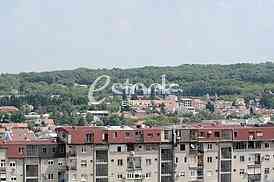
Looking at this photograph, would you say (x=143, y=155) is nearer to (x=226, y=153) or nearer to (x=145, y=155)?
(x=145, y=155)

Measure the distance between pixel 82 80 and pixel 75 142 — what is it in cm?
8697

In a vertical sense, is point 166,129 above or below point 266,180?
above

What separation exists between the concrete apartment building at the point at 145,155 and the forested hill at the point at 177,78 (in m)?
67.1

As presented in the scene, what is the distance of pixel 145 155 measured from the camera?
24.4 metres

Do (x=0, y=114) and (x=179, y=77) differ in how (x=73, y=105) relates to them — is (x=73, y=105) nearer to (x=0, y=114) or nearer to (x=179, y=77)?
(x=0, y=114)

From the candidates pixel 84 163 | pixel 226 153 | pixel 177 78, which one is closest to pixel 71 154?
pixel 84 163

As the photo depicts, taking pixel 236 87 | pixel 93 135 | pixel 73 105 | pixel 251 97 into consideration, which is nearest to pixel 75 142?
pixel 93 135

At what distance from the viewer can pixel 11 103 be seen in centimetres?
8162

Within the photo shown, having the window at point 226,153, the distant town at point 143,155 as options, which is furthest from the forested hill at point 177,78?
the window at point 226,153

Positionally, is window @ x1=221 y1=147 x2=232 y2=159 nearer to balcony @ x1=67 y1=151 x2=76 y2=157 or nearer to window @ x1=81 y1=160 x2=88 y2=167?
window @ x1=81 y1=160 x2=88 y2=167

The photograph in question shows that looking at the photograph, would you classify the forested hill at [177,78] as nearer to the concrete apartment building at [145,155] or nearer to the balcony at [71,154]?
the concrete apartment building at [145,155]

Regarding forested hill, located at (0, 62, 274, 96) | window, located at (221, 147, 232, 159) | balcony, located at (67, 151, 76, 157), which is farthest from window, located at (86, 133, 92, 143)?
forested hill, located at (0, 62, 274, 96)

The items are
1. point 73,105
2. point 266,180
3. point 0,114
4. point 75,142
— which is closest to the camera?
point 75,142

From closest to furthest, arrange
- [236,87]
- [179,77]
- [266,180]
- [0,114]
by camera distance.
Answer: [266,180] → [0,114] → [236,87] → [179,77]
